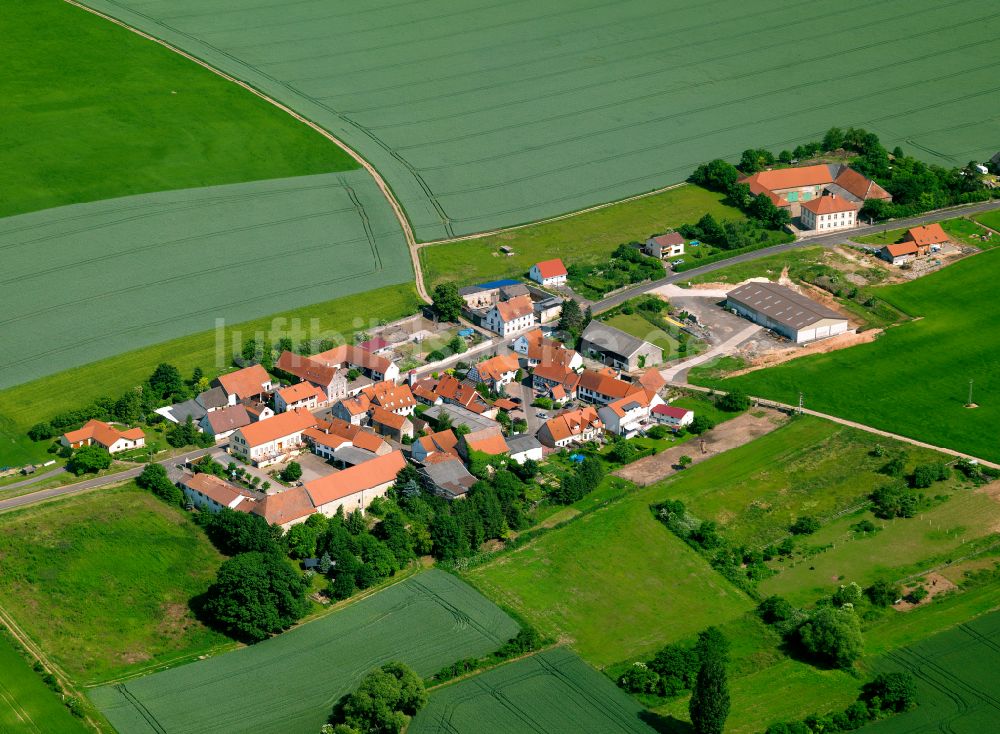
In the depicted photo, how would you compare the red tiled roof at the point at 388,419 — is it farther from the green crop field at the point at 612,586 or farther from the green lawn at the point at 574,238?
the green lawn at the point at 574,238

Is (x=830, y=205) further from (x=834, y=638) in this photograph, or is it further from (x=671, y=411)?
(x=834, y=638)

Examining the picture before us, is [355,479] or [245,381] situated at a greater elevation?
[245,381]

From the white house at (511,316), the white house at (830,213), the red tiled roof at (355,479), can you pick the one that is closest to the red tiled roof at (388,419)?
the red tiled roof at (355,479)

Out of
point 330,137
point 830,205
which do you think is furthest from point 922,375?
point 330,137

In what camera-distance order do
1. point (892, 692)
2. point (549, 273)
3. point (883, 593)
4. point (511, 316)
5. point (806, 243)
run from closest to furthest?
point (892, 692) < point (883, 593) < point (511, 316) < point (549, 273) < point (806, 243)

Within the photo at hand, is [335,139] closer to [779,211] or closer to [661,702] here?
[779,211]

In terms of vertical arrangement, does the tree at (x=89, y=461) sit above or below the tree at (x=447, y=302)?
below
